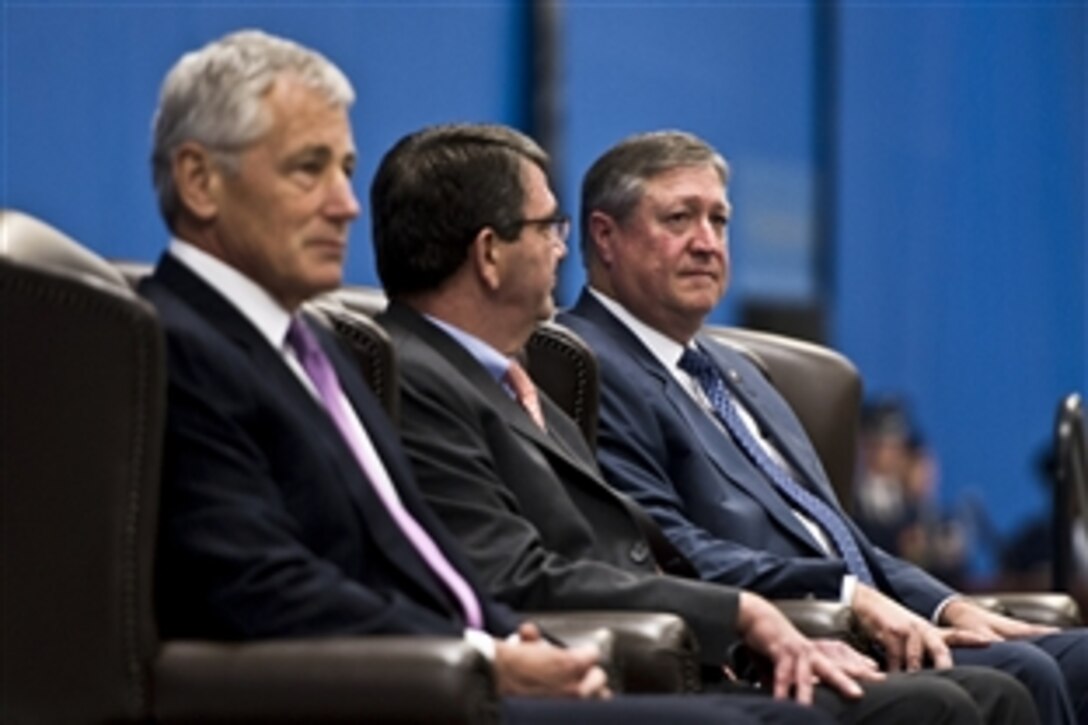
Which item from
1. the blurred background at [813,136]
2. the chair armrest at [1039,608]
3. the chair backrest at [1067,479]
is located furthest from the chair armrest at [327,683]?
the blurred background at [813,136]

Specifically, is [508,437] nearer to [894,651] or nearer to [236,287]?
[236,287]

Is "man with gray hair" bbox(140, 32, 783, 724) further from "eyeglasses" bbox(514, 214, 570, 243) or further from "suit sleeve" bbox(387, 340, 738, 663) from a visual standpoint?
"eyeglasses" bbox(514, 214, 570, 243)

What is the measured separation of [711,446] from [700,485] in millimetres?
92

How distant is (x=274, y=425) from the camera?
8.39ft

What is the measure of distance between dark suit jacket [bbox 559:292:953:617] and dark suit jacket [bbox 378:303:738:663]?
0.99 ft

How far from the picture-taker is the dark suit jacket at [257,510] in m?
2.47

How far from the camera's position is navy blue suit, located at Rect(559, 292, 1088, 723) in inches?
140

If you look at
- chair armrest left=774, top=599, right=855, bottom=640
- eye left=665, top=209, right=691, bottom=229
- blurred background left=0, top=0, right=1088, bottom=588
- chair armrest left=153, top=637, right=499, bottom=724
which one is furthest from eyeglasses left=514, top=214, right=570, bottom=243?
blurred background left=0, top=0, right=1088, bottom=588

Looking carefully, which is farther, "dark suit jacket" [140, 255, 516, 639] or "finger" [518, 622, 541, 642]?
"finger" [518, 622, 541, 642]

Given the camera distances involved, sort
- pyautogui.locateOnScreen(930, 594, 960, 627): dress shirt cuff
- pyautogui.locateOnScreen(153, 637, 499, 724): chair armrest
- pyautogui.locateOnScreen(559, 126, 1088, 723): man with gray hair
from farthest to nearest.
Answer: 1. pyautogui.locateOnScreen(930, 594, 960, 627): dress shirt cuff
2. pyautogui.locateOnScreen(559, 126, 1088, 723): man with gray hair
3. pyautogui.locateOnScreen(153, 637, 499, 724): chair armrest

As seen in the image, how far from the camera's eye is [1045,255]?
33.8 ft

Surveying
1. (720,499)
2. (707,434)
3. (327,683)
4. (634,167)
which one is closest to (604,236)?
(634,167)

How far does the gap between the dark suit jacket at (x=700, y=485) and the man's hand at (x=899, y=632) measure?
0.05 m

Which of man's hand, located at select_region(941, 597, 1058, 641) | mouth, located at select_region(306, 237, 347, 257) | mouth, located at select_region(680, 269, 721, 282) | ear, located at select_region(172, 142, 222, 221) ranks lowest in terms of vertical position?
man's hand, located at select_region(941, 597, 1058, 641)
